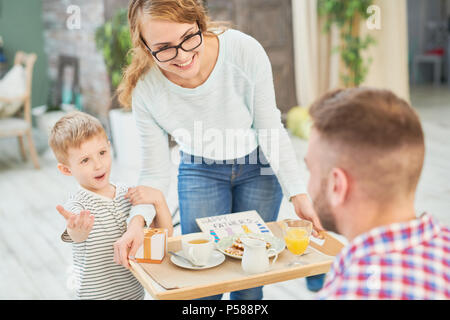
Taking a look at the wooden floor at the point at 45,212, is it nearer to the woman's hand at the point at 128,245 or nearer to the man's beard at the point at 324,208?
the woman's hand at the point at 128,245

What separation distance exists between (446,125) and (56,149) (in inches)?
195

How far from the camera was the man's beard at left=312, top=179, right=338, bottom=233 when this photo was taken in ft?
2.93

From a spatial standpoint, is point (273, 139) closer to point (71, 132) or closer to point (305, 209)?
point (305, 209)

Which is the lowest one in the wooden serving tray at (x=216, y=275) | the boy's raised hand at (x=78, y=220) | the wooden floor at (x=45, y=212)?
the wooden floor at (x=45, y=212)

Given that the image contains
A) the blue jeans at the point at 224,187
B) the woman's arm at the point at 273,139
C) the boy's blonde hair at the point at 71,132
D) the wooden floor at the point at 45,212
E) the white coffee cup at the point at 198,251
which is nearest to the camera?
the white coffee cup at the point at 198,251

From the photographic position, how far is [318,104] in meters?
0.91

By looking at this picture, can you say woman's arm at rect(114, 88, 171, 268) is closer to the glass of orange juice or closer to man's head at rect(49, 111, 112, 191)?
man's head at rect(49, 111, 112, 191)

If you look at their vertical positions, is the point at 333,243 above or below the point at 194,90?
below

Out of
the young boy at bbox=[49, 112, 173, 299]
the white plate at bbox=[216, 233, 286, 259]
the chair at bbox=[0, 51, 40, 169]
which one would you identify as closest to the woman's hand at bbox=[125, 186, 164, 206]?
the young boy at bbox=[49, 112, 173, 299]

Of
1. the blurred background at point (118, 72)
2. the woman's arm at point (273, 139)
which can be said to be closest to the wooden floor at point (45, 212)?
the blurred background at point (118, 72)

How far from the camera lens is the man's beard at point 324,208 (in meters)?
0.89
